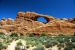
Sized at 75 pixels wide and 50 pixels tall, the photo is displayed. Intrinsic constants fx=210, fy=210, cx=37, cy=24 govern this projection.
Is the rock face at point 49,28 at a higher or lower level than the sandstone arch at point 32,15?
lower

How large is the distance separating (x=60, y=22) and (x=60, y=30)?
261cm

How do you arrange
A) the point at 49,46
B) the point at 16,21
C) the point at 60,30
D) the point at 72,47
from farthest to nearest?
1. the point at 16,21
2. the point at 60,30
3. the point at 49,46
4. the point at 72,47

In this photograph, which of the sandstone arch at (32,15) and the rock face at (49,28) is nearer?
the rock face at (49,28)

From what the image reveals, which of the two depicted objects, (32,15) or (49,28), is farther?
(32,15)

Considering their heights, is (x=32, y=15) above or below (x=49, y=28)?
above

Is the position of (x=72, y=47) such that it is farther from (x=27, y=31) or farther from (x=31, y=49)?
(x=27, y=31)

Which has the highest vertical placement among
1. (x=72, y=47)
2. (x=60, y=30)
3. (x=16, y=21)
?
(x=16, y=21)

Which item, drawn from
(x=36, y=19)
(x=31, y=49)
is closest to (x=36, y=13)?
(x=36, y=19)

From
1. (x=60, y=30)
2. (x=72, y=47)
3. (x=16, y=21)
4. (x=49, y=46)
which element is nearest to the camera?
(x=72, y=47)

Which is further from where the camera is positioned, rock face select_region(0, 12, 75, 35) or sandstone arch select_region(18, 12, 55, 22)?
sandstone arch select_region(18, 12, 55, 22)

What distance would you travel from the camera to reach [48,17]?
253 feet

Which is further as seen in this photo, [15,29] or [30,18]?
[30,18]

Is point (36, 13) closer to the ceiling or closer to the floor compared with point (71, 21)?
closer to the ceiling

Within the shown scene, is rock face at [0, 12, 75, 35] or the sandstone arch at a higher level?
the sandstone arch
